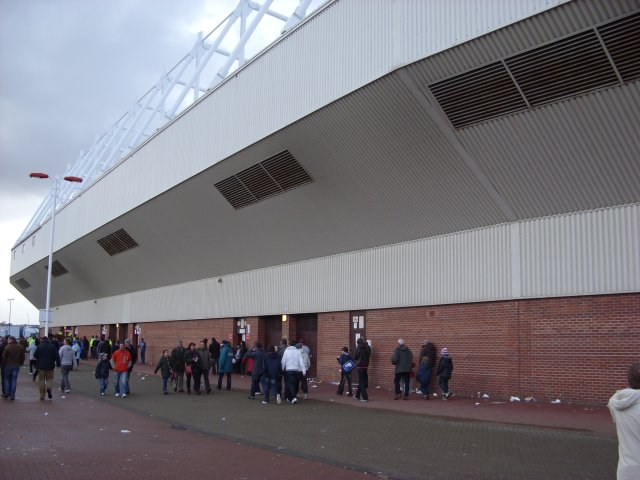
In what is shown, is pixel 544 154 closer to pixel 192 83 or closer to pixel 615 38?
pixel 615 38

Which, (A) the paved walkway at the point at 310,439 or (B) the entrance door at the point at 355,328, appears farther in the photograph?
(B) the entrance door at the point at 355,328

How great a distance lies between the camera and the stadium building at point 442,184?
13844mm

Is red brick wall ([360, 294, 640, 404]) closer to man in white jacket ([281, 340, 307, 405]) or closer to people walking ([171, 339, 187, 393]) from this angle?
man in white jacket ([281, 340, 307, 405])

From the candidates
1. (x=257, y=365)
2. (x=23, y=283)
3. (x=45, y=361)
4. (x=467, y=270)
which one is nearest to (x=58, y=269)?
(x=23, y=283)

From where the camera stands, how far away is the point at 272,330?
86.6 feet

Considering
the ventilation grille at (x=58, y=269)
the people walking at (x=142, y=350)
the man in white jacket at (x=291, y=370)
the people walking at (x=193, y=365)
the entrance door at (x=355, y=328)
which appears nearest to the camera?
the man in white jacket at (x=291, y=370)

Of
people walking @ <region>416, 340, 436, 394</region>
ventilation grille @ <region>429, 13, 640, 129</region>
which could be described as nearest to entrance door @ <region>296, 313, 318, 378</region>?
people walking @ <region>416, 340, 436, 394</region>

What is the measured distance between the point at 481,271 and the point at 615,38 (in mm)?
6897

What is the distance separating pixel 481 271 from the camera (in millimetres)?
17375

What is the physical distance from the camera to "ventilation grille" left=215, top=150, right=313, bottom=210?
20.8 metres

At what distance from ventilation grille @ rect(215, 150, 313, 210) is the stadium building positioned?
0.08m

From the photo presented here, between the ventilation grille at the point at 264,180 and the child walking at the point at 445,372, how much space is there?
6.94m

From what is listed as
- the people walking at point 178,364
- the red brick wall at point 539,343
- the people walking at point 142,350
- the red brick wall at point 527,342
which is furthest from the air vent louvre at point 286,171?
the people walking at point 142,350

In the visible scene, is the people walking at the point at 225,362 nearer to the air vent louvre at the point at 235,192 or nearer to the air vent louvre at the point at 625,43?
the air vent louvre at the point at 235,192
